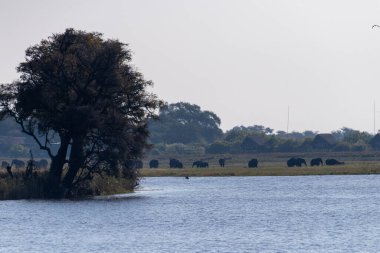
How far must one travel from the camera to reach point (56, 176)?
254 ft

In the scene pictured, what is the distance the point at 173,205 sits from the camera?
70.1m

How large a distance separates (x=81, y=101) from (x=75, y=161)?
15.0 ft

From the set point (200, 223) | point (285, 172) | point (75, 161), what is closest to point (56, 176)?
point (75, 161)

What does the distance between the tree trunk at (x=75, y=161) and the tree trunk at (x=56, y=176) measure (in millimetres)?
671

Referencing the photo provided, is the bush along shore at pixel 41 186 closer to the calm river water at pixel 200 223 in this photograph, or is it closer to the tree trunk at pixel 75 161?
the tree trunk at pixel 75 161

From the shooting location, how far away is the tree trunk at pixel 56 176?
75938 millimetres

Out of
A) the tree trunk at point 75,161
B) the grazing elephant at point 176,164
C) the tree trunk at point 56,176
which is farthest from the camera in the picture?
the grazing elephant at point 176,164

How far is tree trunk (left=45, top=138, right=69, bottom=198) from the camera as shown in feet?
249

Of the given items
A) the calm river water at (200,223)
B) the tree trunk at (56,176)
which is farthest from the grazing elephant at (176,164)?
the tree trunk at (56,176)

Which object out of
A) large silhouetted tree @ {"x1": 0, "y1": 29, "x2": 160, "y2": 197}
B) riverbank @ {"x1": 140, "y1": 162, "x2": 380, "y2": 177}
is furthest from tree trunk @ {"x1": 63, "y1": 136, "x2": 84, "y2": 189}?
riverbank @ {"x1": 140, "y1": 162, "x2": 380, "y2": 177}

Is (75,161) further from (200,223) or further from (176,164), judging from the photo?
(176,164)

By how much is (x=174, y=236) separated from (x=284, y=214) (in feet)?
44.0

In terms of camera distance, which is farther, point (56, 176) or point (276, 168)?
point (276, 168)

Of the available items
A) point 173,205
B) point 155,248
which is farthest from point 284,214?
point 155,248
